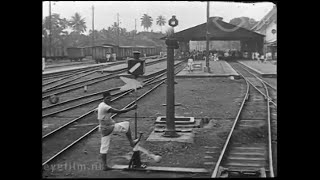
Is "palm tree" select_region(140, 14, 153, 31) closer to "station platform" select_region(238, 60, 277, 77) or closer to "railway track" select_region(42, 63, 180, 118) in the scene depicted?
"railway track" select_region(42, 63, 180, 118)

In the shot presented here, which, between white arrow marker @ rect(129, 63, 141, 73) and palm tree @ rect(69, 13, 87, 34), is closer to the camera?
white arrow marker @ rect(129, 63, 141, 73)

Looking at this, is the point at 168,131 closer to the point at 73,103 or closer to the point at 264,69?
the point at 73,103

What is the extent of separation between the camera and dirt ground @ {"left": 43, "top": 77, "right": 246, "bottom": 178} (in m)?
6.19

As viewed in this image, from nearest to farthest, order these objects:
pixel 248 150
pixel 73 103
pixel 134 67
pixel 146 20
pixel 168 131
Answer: pixel 134 67
pixel 146 20
pixel 248 150
pixel 168 131
pixel 73 103

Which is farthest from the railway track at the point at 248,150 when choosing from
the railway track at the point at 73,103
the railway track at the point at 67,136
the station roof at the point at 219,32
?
the station roof at the point at 219,32

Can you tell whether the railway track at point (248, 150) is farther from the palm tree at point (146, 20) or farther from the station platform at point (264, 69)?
the station platform at point (264, 69)

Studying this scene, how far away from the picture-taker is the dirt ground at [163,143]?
6.19 m

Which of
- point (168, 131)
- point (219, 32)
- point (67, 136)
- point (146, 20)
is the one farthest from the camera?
point (219, 32)

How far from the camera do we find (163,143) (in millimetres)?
8148

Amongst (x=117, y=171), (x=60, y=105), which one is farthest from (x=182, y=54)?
(x=117, y=171)

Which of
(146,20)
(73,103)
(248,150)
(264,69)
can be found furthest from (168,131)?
(264,69)

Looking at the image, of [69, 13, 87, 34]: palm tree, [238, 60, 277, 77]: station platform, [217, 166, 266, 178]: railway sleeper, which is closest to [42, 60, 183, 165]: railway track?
[69, 13, 87, 34]: palm tree

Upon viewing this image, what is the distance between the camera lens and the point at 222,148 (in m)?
7.93
